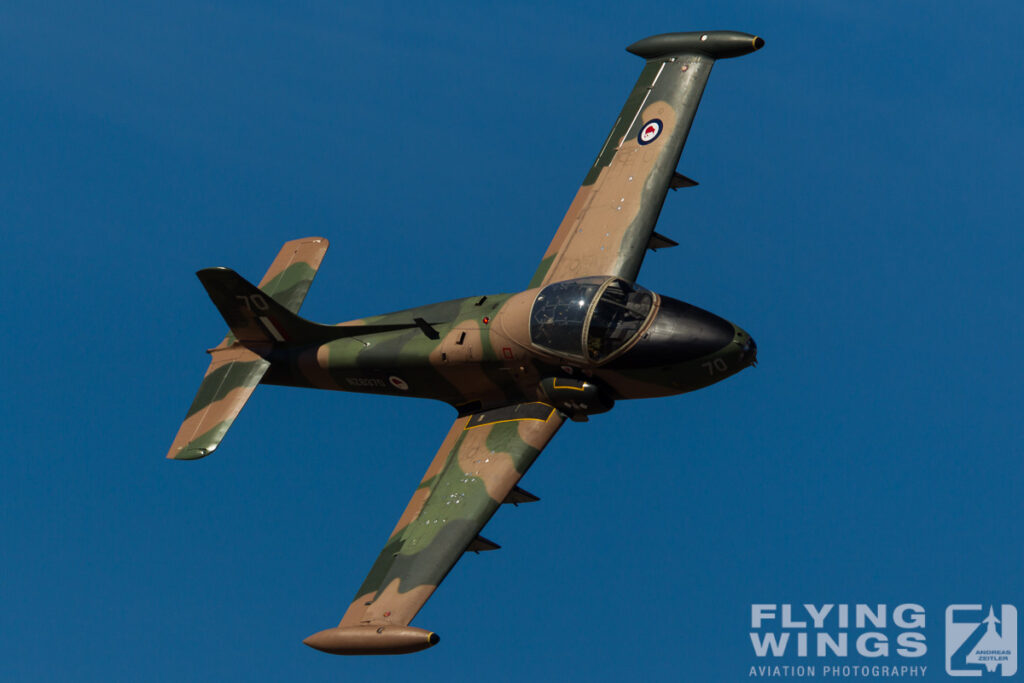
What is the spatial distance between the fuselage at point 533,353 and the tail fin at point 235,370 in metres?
0.84

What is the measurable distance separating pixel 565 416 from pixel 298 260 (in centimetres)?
783

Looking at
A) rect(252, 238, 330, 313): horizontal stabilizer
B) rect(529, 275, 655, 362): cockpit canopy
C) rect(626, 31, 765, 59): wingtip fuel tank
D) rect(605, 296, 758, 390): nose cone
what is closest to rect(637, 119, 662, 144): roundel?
rect(626, 31, 765, 59): wingtip fuel tank

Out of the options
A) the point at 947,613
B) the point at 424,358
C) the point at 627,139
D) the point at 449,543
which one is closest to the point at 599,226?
the point at 627,139

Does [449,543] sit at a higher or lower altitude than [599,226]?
lower

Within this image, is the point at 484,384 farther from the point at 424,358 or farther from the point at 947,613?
the point at 947,613

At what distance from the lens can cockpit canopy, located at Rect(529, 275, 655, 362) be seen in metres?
31.8

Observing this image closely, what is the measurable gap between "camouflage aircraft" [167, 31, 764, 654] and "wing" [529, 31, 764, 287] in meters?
0.04

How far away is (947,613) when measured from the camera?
31719 mm

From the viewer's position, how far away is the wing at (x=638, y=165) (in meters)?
35.0

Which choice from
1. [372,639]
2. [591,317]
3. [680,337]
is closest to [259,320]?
[591,317]

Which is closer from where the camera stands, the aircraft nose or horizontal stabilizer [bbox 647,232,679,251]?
the aircraft nose

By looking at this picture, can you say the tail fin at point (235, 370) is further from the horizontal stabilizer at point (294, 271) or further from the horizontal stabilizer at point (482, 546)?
the horizontal stabilizer at point (482, 546)

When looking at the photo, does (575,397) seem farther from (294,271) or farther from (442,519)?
(294,271)

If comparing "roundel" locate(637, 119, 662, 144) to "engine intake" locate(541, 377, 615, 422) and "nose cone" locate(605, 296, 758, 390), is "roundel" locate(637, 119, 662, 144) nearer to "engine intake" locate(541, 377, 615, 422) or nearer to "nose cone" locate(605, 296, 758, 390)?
"nose cone" locate(605, 296, 758, 390)
